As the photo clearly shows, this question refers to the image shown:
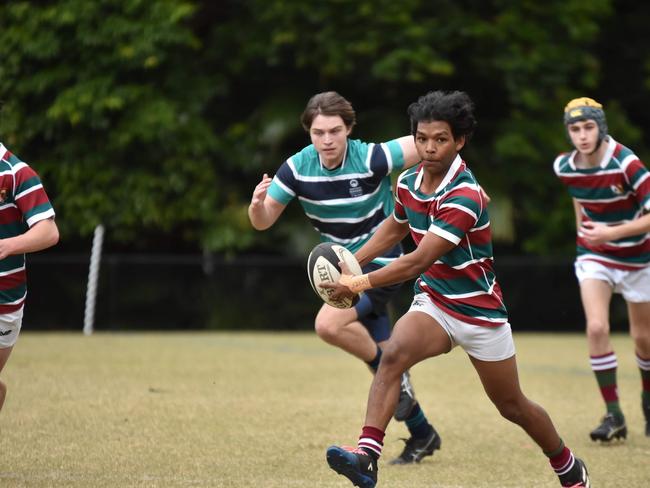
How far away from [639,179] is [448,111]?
2.53 m

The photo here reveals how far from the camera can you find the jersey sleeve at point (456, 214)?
492cm

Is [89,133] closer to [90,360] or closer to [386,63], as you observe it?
[386,63]

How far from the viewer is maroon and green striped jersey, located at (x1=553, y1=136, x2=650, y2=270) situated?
23.4 ft

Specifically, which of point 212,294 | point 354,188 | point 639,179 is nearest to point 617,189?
point 639,179

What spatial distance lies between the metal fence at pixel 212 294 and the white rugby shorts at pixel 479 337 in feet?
41.5

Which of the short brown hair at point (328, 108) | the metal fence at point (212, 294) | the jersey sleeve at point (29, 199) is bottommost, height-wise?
the metal fence at point (212, 294)

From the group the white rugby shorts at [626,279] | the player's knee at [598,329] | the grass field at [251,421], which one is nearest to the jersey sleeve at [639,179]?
the white rugby shorts at [626,279]

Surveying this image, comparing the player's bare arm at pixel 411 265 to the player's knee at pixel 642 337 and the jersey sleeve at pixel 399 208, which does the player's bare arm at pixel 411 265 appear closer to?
the jersey sleeve at pixel 399 208

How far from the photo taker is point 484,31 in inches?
703

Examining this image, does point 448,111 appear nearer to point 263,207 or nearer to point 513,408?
point 513,408

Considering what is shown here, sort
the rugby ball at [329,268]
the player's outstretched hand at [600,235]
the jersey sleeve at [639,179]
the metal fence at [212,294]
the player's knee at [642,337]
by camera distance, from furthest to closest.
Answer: the metal fence at [212,294] < the player's knee at [642,337] < the jersey sleeve at [639,179] < the player's outstretched hand at [600,235] < the rugby ball at [329,268]

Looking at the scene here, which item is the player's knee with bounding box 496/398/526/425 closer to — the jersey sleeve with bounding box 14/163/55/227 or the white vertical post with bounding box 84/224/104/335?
the jersey sleeve with bounding box 14/163/55/227

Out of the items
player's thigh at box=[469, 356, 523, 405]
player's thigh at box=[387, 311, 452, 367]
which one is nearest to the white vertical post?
player's thigh at box=[387, 311, 452, 367]

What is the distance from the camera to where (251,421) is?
7602 millimetres
